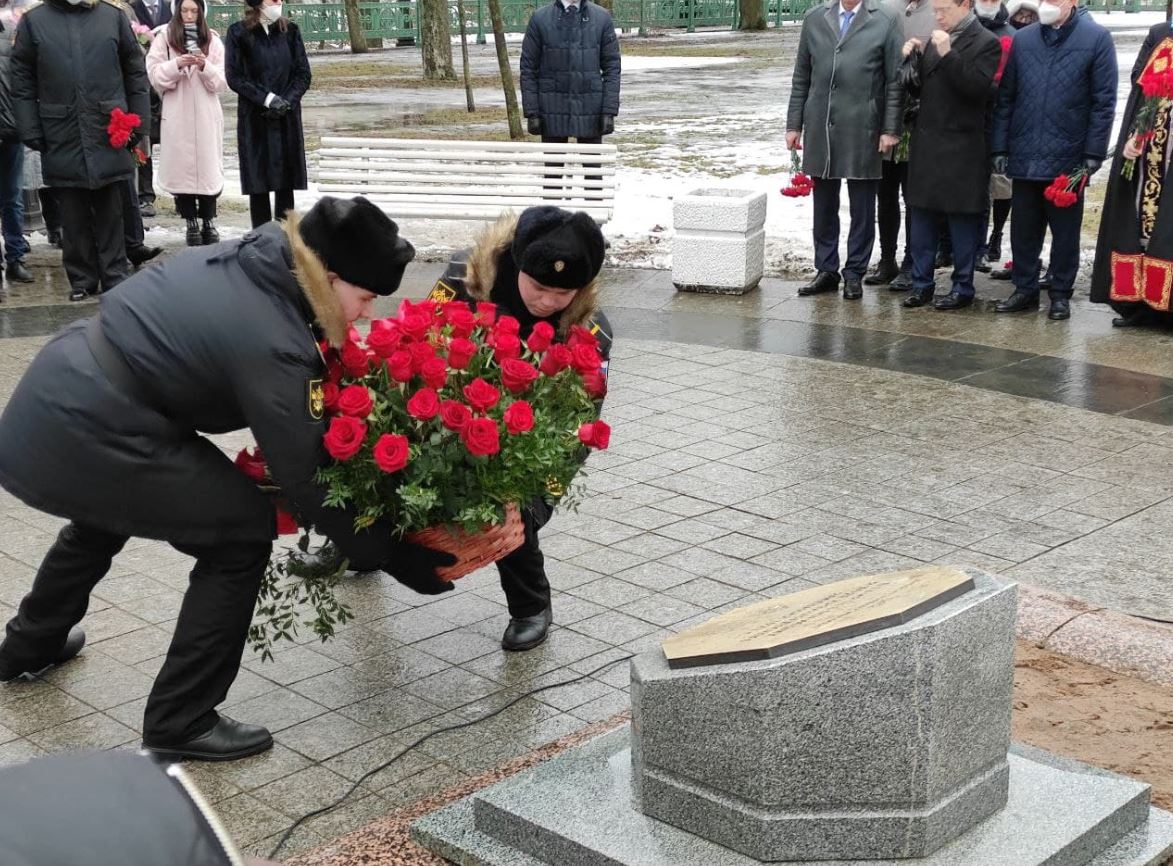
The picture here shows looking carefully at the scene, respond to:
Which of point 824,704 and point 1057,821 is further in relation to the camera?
point 1057,821

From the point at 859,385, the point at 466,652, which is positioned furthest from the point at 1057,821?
the point at 859,385

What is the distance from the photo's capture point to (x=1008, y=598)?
3.55m

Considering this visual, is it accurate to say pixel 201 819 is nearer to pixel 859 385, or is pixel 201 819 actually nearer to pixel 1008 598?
pixel 1008 598

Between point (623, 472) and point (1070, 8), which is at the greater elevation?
point (1070, 8)

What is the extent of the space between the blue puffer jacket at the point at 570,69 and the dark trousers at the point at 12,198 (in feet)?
12.3

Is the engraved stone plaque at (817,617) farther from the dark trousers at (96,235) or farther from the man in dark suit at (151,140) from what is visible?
the man in dark suit at (151,140)

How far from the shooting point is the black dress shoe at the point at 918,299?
9.98 meters

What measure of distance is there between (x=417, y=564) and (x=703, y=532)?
6.50 feet

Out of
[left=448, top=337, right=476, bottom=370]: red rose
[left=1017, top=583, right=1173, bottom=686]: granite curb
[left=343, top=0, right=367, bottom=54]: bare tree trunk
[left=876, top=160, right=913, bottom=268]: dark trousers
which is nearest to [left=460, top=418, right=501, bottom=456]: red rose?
[left=448, top=337, right=476, bottom=370]: red rose

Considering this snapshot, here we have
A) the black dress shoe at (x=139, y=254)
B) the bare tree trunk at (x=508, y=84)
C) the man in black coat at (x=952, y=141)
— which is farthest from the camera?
the bare tree trunk at (x=508, y=84)

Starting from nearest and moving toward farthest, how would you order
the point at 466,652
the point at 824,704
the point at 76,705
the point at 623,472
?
1. the point at 824,704
2. the point at 76,705
3. the point at 466,652
4. the point at 623,472

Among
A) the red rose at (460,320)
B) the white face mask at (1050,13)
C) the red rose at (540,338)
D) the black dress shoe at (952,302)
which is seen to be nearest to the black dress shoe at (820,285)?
the black dress shoe at (952,302)

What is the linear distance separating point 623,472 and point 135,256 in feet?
20.1

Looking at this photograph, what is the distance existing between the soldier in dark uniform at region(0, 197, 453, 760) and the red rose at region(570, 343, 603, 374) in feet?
1.80
